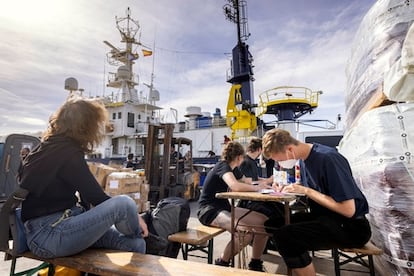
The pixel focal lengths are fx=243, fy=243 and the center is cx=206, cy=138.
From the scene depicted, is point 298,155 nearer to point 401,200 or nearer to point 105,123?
point 401,200

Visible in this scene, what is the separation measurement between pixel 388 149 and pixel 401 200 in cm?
41

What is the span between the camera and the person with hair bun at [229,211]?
2641mm

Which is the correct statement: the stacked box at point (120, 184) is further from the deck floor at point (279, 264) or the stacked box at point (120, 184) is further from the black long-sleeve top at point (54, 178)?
the black long-sleeve top at point (54, 178)

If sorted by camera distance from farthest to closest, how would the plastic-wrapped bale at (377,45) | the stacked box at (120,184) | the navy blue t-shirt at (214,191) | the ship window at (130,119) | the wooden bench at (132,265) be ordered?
the ship window at (130,119)
the stacked box at (120,184)
the navy blue t-shirt at (214,191)
the plastic-wrapped bale at (377,45)
the wooden bench at (132,265)

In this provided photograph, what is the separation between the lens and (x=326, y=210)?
208 centimetres

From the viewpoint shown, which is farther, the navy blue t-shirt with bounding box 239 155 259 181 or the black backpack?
the navy blue t-shirt with bounding box 239 155 259 181

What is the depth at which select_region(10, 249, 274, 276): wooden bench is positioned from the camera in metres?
1.42

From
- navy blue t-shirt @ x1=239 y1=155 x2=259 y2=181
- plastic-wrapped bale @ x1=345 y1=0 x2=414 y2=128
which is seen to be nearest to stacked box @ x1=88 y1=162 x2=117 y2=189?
navy blue t-shirt @ x1=239 y1=155 x2=259 y2=181

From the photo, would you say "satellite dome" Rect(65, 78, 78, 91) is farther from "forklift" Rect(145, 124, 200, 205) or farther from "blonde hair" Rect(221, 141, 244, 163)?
"blonde hair" Rect(221, 141, 244, 163)

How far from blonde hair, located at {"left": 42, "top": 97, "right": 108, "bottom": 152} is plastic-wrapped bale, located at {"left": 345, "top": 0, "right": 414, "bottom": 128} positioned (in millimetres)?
2720

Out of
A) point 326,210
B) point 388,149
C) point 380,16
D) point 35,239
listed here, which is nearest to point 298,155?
point 326,210

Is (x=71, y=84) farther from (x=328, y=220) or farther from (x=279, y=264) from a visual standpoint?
(x=328, y=220)

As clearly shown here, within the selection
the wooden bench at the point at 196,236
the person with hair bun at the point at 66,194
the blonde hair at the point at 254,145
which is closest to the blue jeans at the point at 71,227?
the person with hair bun at the point at 66,194

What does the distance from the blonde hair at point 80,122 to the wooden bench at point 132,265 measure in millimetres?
737
